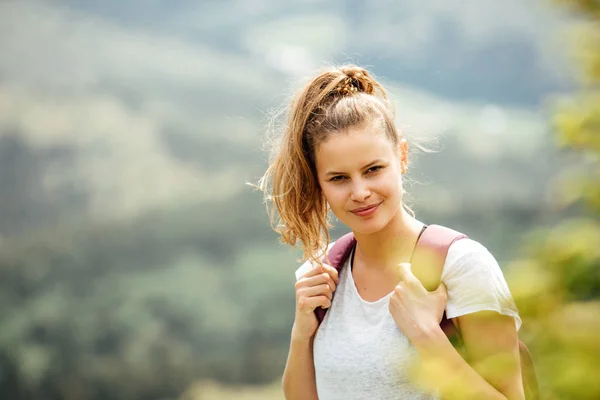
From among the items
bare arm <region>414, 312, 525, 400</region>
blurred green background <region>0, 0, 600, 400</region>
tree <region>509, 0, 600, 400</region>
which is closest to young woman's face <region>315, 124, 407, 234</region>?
Result: bare arm <region>414, 312, 525, 400</region>

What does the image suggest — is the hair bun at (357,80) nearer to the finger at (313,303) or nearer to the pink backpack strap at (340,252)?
the pink backpack strap at (340,252)

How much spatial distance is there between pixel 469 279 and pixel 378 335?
233mm

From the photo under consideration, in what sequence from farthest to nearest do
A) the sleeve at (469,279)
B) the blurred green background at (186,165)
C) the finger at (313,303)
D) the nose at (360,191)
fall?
the blurred green background at (186,165) < the finger at (313,303) < the nose at (360,191) < the sleeve at (469,279)

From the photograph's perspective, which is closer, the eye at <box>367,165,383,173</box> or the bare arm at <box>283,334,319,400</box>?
the eye at <box>367,165,383,173</box>

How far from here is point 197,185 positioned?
4422 millimetres

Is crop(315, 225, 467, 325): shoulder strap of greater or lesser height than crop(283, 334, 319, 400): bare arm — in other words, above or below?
above

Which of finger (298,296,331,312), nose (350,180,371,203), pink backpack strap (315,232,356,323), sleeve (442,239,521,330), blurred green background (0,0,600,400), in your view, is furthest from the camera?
blurred green background (0,0,600,400)

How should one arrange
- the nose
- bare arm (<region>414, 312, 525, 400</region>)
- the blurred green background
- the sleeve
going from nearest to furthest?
1. bare arm (<region>414, 312, 525, 400</region>)
2. the sleeve
3. the nose
4. the blurred green background

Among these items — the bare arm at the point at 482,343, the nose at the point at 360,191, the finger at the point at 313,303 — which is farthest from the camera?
the finger at the point at 313,303

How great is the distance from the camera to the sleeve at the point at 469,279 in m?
1.32

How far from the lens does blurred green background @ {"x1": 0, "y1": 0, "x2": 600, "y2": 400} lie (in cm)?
418

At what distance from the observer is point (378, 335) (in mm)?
1462

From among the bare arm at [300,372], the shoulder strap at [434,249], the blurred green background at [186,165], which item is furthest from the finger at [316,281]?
the blurred green background at [186,165]

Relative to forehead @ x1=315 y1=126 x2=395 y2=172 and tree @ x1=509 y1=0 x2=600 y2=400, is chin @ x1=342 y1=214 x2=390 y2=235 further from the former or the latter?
tree @ x1=509 y1=0 x2=600 y2=400
